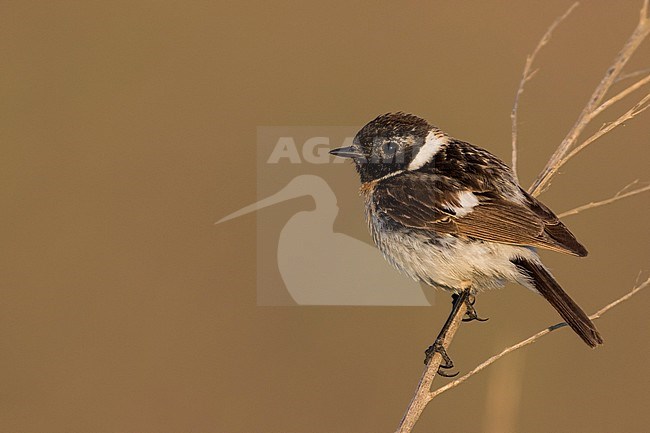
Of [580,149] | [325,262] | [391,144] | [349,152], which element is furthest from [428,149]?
[325,262]

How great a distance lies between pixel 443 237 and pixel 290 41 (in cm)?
825

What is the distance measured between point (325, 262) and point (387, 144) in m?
2.59

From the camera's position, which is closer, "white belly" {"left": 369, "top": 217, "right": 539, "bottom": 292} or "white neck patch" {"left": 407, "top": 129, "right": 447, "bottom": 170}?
"white belly" {"left": 369, "top": 217, "right": 539, "bottom": 292}

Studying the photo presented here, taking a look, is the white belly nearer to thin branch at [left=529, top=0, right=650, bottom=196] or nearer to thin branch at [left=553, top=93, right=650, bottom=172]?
thin branch at [left=529, top=0, right=650, bottom=196]

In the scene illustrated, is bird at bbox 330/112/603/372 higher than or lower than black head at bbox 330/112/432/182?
lower

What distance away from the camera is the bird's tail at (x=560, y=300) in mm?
3600

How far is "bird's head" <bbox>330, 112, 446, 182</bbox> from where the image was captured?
459 cm

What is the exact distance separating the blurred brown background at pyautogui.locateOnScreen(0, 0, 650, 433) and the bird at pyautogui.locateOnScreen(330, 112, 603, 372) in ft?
6.69

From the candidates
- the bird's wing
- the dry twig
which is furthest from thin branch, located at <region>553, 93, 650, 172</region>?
the bird's wing

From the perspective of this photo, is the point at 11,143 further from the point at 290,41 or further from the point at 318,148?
the point at 318,148

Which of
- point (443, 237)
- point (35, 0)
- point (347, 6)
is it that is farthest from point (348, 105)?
point (443, 237)

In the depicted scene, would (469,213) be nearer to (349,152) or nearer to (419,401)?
(349,152)

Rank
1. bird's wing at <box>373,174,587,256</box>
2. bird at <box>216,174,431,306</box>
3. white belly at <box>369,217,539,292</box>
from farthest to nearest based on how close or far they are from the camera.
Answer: bird at <box>216,174,431,306</box> → white belly at <box>369,217,539,292</box> → bird's wing at <box>373,174,587,256</box>

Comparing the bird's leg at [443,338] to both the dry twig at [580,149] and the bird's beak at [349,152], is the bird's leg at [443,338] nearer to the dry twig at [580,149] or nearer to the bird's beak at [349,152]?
the dry twig at [580,149]
